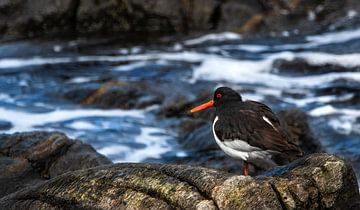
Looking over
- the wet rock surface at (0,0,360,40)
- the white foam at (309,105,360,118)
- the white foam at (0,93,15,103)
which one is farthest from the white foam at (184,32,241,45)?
the white foam at (309,105,360,118)

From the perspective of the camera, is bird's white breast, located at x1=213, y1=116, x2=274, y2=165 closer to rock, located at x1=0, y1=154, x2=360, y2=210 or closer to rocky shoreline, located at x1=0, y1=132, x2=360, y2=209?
rocky shoreline, located at x1=0, y1=132, x2=360, y2=209

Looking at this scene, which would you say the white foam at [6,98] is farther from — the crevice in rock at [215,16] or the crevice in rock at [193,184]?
the crevice in rock at [193,184]

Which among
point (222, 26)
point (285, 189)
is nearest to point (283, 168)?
point (285, 189)

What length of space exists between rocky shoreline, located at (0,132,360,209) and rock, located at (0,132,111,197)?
1314 millimetres

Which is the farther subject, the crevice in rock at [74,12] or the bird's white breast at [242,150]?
the crevice in rock at [74,12]

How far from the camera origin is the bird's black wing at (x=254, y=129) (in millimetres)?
5992

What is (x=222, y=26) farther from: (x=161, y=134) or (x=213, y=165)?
(x=213, y=165)

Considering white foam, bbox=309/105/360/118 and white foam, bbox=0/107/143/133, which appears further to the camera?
white foam, bbox=0/107/143/133

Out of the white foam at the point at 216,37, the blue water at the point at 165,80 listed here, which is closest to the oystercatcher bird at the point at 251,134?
the blue water at the point at 165,80

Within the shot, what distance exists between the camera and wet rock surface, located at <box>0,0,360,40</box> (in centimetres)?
Answer: 1639

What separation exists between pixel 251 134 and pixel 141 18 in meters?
11.1

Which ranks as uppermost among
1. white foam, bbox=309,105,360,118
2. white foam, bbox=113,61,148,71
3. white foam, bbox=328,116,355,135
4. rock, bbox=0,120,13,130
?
rock, bbox=0,120,13,130

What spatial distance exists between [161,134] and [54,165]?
148 inches

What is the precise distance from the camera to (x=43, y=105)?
1207cm
